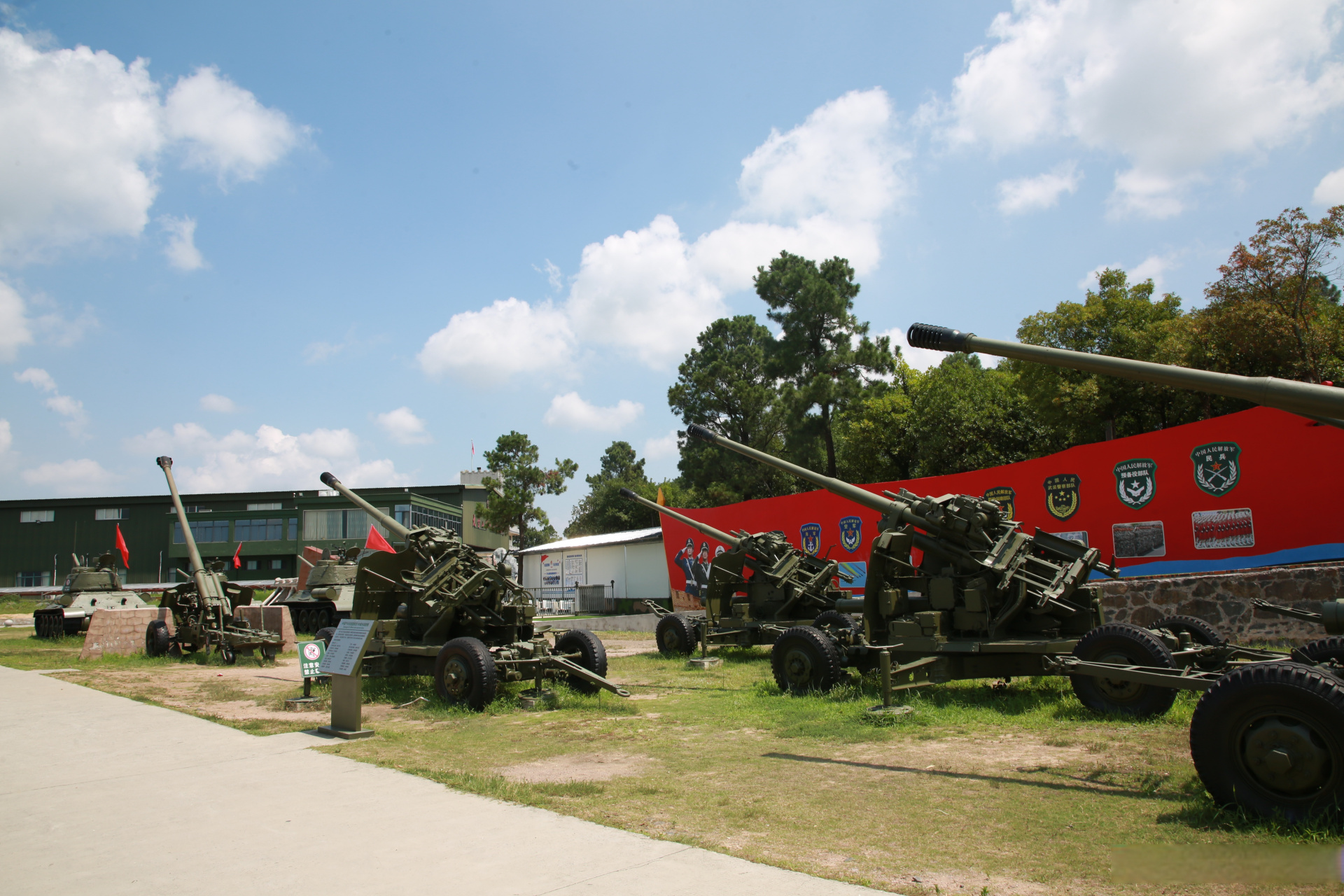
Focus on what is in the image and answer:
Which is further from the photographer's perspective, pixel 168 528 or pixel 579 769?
pixel 168 528

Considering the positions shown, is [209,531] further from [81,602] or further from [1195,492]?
[1195,492]

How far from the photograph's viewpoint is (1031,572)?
9141 millimetres

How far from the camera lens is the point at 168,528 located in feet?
192

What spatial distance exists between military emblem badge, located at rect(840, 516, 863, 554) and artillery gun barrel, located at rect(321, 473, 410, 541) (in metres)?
10.5

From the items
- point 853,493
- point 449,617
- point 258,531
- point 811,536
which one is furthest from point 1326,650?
point 258,531

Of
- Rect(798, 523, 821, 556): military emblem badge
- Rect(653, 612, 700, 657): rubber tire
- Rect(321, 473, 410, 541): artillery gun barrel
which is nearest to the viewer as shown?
Rect(321, 473, 410, 541): artillery gun barrel

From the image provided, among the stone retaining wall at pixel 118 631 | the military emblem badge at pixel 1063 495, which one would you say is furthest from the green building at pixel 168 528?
the military emblem badge at pixel 1063 495

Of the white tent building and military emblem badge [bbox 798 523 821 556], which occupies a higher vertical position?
military emblem badge [bbox 798 523 821 556]

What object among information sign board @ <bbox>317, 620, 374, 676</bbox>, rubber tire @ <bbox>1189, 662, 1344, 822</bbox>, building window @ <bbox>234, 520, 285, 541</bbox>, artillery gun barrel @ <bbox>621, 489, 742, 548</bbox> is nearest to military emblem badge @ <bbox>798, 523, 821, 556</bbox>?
artillery gun barrel @ <bbox>621, 489, 742, 548</bbox>

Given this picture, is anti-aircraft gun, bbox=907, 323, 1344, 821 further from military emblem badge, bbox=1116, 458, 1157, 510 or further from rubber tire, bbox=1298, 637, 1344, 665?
military emblem badge, bbox=1116, 458, 1157, 510

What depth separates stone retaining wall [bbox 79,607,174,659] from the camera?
663 inches

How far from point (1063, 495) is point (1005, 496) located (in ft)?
3.78

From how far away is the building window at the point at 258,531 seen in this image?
56.7 m

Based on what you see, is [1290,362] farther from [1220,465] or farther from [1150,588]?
[1150,588]
